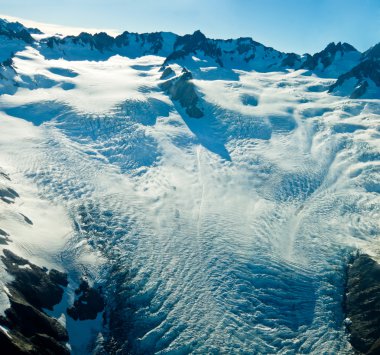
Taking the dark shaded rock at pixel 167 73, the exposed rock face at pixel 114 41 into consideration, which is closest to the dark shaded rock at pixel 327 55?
the dark shaded rock at pixel 167 73

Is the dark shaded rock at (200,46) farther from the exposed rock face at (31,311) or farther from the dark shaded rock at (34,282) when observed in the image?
the exposed rock face at (31,311)

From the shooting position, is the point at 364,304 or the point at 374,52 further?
the point at 374,52

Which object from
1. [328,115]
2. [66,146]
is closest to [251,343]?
[66,146]

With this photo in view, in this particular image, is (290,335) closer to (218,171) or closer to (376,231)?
(376,231)

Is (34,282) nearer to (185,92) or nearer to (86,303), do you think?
(86,303)

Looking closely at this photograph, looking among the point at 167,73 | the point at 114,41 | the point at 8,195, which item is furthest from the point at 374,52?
the point at 8,195
